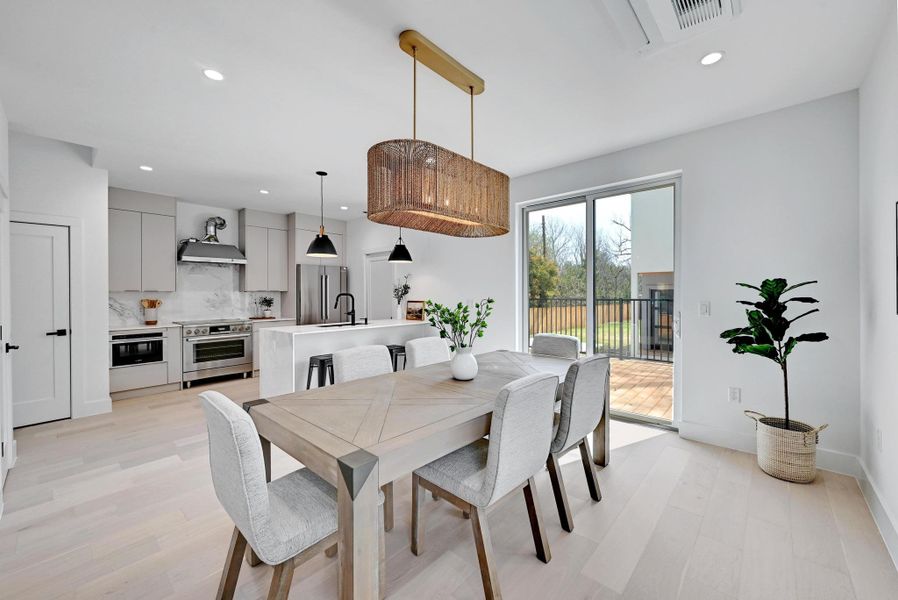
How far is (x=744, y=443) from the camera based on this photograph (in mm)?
2912

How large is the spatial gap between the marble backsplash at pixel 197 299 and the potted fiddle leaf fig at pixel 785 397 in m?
6.16

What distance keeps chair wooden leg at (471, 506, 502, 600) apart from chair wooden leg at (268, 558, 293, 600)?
68cm

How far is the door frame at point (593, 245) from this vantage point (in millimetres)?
3260

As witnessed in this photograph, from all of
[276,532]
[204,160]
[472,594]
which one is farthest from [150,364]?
[472,594]

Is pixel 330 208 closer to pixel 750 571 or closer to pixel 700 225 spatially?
pixel 700 225

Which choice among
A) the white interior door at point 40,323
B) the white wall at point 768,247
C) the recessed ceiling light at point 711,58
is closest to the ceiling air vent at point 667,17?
the recessed ceiling light at point 711,58

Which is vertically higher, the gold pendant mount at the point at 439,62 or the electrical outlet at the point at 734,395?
the gold pendant mount at the point at 439,62

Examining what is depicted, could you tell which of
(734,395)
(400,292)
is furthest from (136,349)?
(734,395)

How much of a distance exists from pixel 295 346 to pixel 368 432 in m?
2.52

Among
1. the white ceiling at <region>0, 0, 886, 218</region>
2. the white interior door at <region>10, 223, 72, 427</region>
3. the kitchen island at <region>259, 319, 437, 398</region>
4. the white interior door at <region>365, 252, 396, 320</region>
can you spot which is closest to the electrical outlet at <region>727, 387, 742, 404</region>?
the white ceiling at <region>0, 0, 886, 218</region>

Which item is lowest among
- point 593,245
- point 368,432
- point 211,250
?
point 368,432

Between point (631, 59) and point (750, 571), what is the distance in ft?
8.59

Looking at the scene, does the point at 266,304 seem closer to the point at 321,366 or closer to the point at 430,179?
the point at 321,366

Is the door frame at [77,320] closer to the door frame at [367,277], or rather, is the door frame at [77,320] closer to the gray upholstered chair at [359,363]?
the gray upholstered chair at [359,363]
